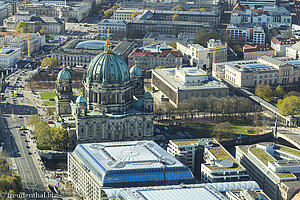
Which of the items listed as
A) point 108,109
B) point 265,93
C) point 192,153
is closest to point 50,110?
point 108,109

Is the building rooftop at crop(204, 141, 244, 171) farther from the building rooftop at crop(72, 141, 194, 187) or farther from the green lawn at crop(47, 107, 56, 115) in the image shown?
the green lawn at crop(47, 107, 56, 115)

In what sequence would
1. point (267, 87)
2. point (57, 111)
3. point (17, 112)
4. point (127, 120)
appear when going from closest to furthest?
point (127, 120) < point (57, 111) < point (17, 112) < point (267, 87)

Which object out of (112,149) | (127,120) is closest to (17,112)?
(127,120)

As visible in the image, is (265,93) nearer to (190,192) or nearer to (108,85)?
(108,85)

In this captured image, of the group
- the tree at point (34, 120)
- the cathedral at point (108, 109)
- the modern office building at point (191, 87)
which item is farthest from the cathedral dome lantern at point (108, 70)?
the modern office building at point (191, 87)

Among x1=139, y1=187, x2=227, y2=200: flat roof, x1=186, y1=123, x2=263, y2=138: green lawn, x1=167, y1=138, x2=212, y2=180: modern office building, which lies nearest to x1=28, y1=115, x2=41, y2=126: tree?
x1=186, y1=123, x2=263, y2=138: green lawn

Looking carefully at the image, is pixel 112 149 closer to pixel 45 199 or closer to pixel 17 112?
pixel 45 199

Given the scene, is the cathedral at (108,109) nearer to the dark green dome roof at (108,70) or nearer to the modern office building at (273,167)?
the dark green dome roof at (108,70)
